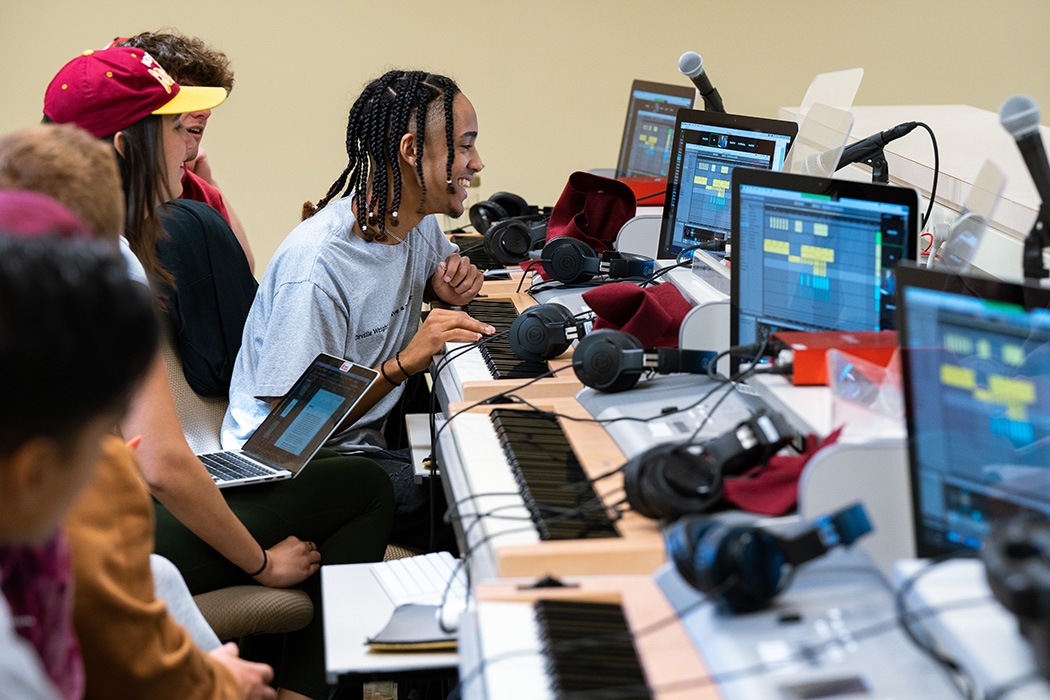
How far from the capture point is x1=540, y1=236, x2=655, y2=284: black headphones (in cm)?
248

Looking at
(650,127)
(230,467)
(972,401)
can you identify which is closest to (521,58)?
(650,127)

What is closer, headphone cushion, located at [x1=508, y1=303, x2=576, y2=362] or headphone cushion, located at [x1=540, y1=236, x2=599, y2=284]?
headphone cushion, located at [x1=508, y1=303, x2=576, y2=362]

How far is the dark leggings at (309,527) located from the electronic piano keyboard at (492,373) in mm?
219

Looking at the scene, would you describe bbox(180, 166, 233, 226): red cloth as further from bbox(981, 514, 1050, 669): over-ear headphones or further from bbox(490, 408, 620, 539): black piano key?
bbox(981, 514, 1050, 669): over-ear headphones

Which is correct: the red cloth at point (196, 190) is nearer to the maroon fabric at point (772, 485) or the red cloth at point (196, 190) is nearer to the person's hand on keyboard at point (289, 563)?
the person's hand on keyboard at point (289, 563)

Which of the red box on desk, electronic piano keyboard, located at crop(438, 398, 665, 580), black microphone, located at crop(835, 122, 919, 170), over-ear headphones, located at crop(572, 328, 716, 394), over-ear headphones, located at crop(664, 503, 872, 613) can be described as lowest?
electronic piano keyboard, located at crop(438, 398, 665, 580)

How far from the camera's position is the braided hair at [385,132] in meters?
2.27

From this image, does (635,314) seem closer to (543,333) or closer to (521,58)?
(543,333)

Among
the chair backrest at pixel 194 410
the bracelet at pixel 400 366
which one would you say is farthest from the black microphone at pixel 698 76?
the chair backrest at pixel 194 410

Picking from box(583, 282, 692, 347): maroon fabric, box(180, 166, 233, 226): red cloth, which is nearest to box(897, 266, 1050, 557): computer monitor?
box(583, 282, 692, 347): maroon fabric

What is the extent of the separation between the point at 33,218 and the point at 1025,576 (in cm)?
78

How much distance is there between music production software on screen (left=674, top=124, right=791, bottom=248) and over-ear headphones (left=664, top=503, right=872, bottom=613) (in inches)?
51.6

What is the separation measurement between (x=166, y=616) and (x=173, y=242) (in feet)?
3.63

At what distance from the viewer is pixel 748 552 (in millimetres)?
998
